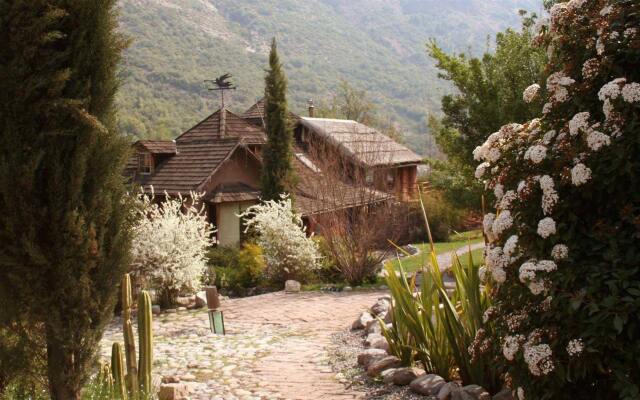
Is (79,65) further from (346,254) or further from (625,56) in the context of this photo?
(346,254)

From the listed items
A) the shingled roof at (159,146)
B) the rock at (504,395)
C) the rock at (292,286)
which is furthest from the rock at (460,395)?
the shingled roof at (159,146)

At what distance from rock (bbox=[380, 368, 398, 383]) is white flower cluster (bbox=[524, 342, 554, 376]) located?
257 centimetres

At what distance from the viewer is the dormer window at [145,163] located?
22.0 metres

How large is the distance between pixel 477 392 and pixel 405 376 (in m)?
0.87

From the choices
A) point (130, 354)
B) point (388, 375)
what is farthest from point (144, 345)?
point (388, 375)

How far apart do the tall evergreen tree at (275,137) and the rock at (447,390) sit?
1399 centimetres

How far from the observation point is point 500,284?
14.0ft

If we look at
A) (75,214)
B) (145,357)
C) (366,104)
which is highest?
(366,104)

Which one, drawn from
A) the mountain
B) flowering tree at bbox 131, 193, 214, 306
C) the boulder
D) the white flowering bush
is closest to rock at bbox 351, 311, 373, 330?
the boulder

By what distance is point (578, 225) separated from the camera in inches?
149

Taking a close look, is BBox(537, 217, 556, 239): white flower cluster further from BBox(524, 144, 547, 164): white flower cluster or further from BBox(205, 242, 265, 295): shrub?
BBox(205, 242, 265, 295): shrub

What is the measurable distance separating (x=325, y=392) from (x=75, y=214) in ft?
9.48

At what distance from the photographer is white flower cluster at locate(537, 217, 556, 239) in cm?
365

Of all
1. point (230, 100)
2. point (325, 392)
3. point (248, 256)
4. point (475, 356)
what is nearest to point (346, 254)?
point (248, 256)
